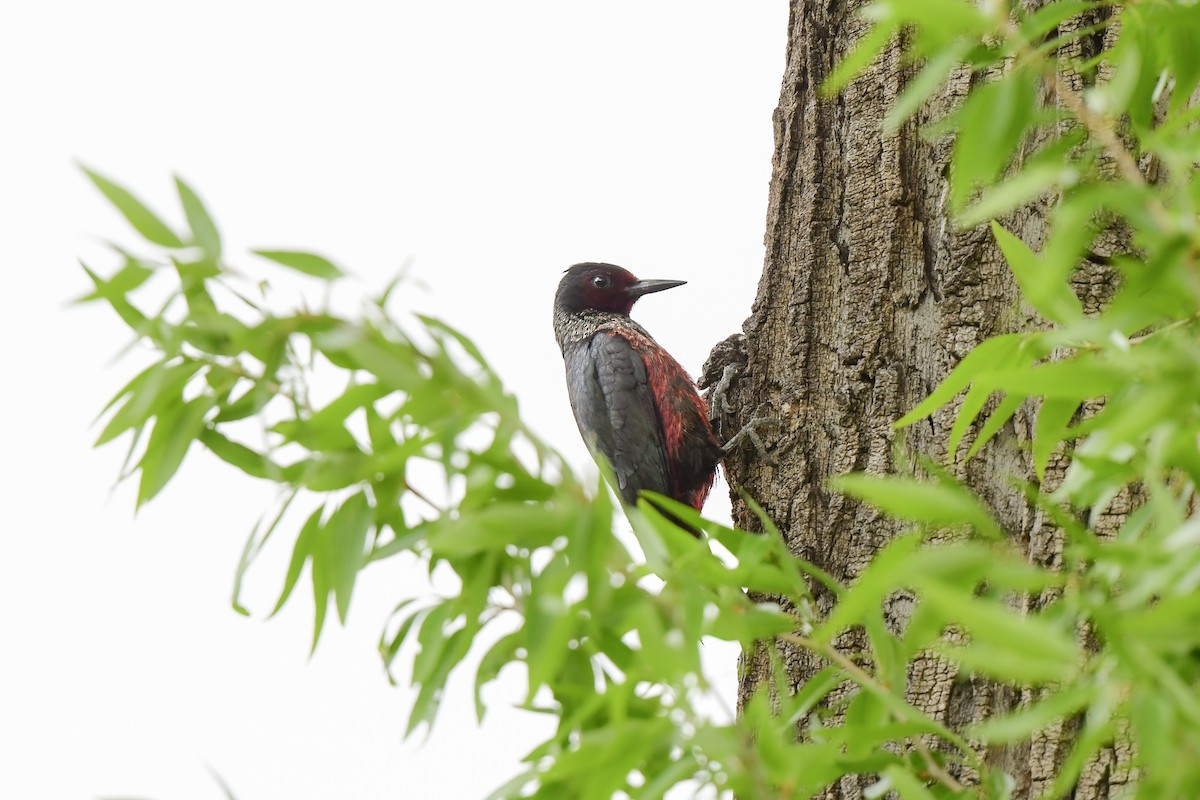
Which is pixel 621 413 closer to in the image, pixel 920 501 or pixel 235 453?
pixel 235 453

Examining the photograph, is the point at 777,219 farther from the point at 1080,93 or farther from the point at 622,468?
the point at 622,468

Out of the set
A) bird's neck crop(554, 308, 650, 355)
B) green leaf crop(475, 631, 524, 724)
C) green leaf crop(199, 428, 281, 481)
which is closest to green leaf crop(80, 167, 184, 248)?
green leaf crop(199, 428, 281, 481)

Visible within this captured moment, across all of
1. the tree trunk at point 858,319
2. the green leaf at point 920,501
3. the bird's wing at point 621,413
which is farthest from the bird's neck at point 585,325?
the green leaf at point 920,501

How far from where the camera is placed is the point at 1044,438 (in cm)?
134

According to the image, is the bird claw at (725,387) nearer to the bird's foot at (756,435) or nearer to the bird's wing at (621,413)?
the bird's foot at (756,435)

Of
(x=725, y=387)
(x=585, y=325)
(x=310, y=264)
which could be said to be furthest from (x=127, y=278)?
(x=585, y=325)

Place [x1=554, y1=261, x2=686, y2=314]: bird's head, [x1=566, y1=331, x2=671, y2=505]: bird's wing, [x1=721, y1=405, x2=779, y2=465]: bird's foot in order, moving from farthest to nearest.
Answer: [x1=554, y1=261, x2=686, y2=314]: bird's head
[x1=566, y1=331, x2=671, y2=505]: bird's wing
[x1=721, y1=405, x2=779, y2=465]: bird's foot

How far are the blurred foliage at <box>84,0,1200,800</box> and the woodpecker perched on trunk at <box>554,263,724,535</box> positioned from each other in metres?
2.09

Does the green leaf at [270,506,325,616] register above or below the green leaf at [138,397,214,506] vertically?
below

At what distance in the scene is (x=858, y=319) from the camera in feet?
7.89

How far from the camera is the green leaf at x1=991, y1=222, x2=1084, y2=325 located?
90cm

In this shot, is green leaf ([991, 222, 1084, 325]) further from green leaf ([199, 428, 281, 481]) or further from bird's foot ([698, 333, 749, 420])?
bird's foot ([698, 333, 749, 420])

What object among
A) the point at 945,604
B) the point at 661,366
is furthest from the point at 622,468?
the point at 945,604

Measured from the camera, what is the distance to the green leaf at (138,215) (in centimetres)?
105
